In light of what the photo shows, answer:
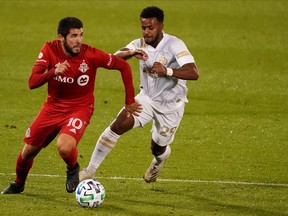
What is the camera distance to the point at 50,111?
11.2 metres

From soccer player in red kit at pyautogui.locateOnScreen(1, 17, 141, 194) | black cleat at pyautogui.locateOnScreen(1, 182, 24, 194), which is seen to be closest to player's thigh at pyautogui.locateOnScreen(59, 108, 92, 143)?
soccer player in red kit at pyautogui.locateOnScreen(1, 17, 141, 194)

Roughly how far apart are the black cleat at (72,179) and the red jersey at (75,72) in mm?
783

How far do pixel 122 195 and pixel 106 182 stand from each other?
32.3 inches

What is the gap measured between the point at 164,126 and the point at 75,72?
1728 mm

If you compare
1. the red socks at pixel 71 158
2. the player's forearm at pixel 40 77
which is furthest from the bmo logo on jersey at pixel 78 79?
the red socks at pixel 71 158

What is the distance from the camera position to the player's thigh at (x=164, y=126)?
40.0 ft

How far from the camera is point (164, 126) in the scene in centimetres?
1219

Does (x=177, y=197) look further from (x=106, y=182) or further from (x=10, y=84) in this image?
(x=10, y=84)

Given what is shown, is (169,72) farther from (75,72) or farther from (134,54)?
(75,72)

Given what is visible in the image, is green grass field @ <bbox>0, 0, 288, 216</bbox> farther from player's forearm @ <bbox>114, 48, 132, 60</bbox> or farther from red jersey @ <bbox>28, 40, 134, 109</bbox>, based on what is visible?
player's forearm @ <bbox>114, 48, 132, 60</bbox>

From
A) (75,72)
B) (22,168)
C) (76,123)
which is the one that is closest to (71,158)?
(76,123)

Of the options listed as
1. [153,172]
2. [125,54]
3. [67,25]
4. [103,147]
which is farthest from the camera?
[153,172]

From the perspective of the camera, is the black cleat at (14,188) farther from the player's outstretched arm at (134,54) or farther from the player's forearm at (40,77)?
the player's outstretched arm at (134,54)

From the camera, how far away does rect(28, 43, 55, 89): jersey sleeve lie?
34.8 ft
